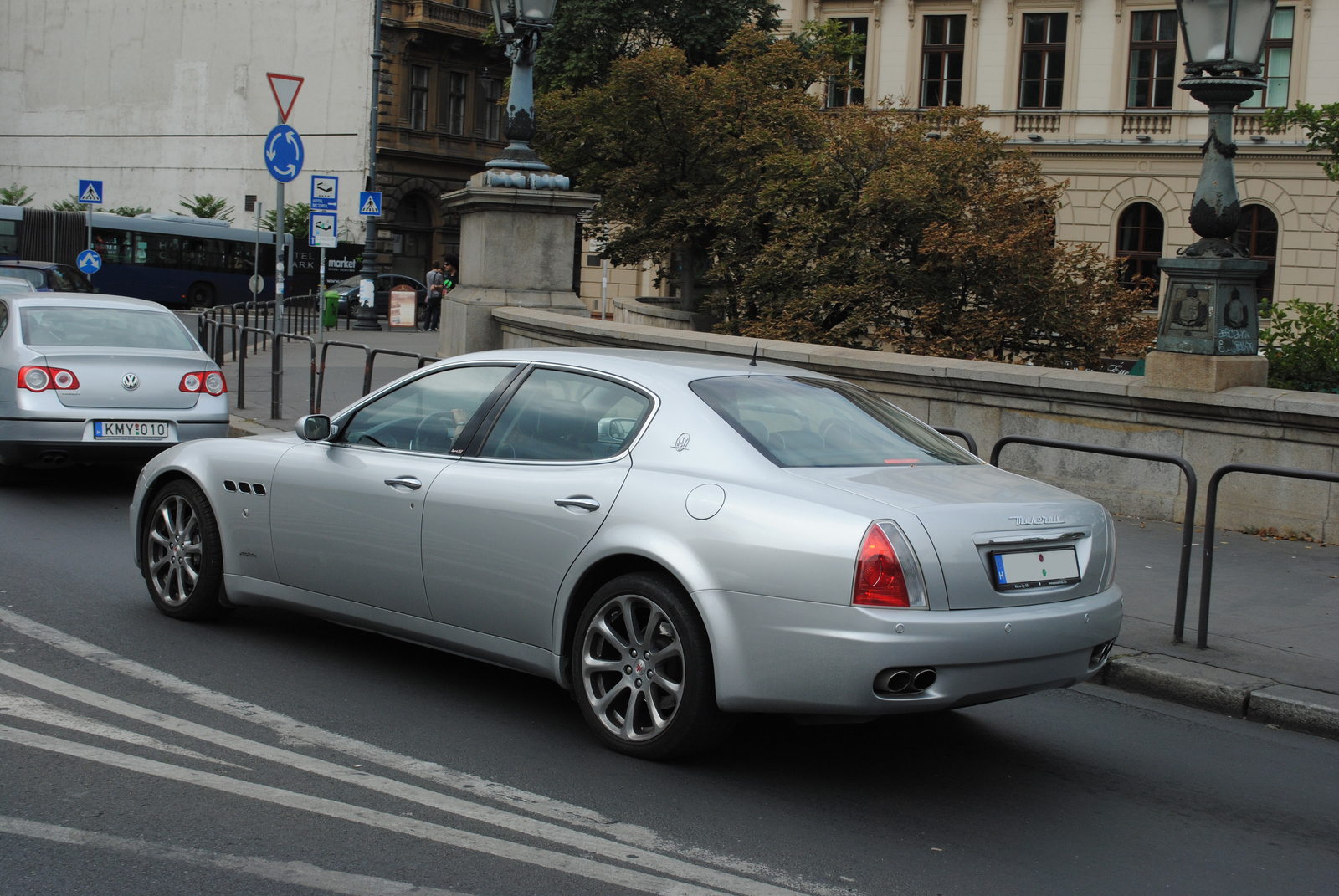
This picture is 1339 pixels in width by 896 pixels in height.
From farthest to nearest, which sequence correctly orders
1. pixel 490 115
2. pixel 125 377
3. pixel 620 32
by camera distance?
pixel 490 115, pixel 620 32, pixel 125 377

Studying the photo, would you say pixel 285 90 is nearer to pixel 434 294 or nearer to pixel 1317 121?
pixel 1317 121

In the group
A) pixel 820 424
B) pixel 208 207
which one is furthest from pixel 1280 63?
pixel 208 207

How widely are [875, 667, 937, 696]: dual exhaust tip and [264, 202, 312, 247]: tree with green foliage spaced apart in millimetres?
49816

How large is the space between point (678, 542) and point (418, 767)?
1.16m

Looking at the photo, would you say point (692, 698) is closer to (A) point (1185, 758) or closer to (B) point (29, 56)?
(A) point (1185, 758)

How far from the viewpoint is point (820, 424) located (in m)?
5.32

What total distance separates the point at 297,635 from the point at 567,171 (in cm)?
1965

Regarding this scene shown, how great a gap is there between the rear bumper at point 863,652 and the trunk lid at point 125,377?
7287 mm

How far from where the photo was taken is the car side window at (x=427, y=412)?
573cm

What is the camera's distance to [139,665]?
5.84 metres

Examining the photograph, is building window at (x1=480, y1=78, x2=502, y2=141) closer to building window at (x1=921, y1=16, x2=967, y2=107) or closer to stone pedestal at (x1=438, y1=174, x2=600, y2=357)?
building window at (x1=921, y1=16, x2=967, y2=107)

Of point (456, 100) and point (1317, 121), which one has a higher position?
point (456, 100)

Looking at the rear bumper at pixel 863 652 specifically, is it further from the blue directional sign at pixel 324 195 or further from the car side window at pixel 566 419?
the blue directional sign at pixel 324 195

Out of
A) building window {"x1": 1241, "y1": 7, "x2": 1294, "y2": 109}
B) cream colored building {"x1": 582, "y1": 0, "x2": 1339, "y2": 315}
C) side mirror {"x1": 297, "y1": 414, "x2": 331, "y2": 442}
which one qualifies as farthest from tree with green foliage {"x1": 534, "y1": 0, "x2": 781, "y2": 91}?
side mirror {"x1": 297, "y1": 414, "x2": 331, "y2": 442}
